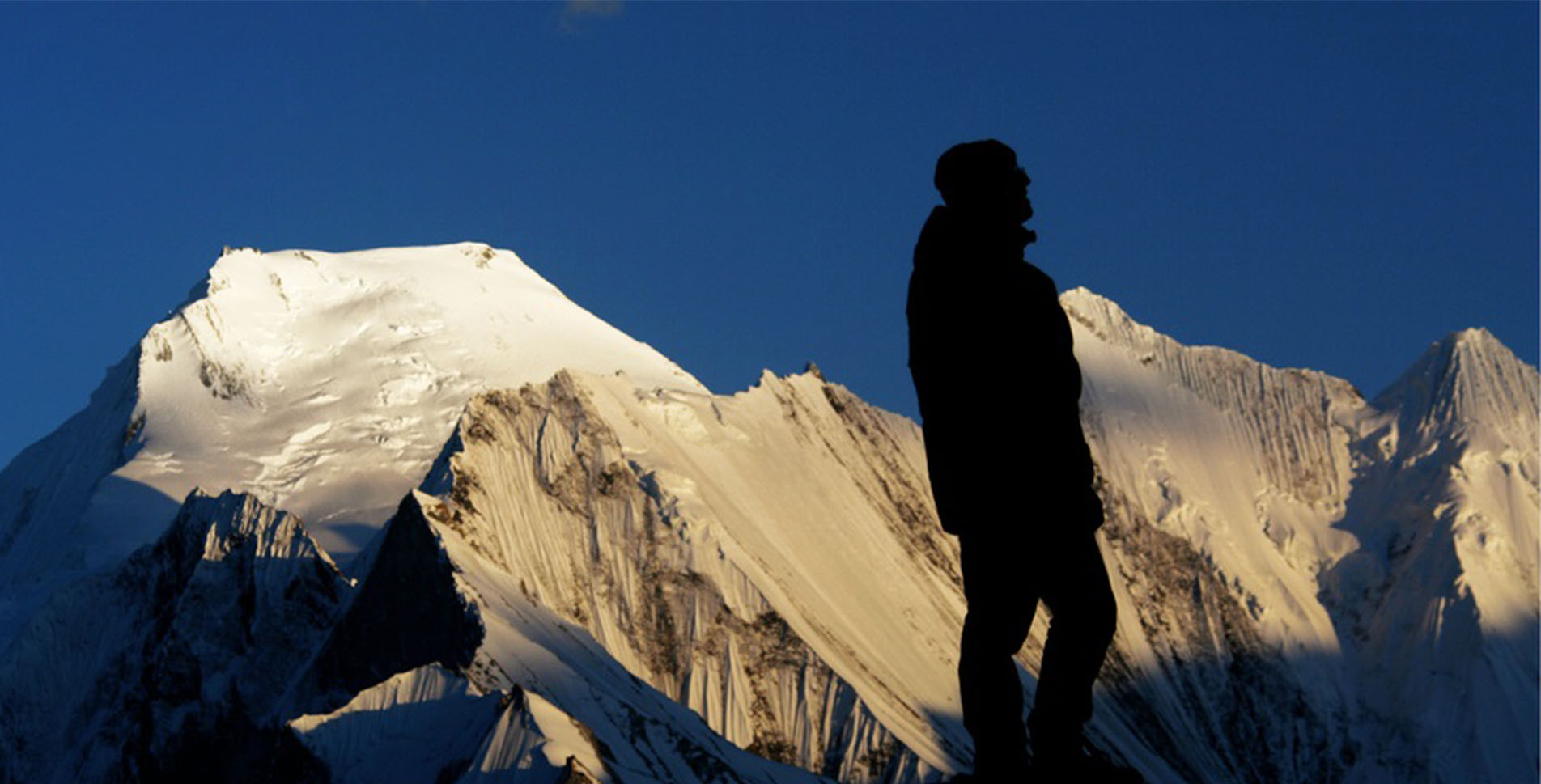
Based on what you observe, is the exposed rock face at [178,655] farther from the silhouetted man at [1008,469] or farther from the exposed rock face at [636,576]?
the silhouetted man at [1008,469]

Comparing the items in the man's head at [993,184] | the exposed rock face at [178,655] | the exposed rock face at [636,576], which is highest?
the exposed rock face at [636,576]

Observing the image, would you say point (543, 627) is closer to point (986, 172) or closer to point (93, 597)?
point (93, 597)

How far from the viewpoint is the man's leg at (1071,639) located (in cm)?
1855

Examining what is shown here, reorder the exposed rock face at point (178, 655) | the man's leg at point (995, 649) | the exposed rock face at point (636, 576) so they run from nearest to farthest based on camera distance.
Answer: the man's leg at point (995, 649)
the exposed rock face at point (178, 655)
the exposed rock face at point (636, 576)

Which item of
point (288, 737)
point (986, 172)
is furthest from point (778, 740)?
point (986, 172)

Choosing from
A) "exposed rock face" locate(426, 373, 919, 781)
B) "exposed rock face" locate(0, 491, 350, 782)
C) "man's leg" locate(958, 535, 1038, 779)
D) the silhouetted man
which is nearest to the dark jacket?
the silhouetted man

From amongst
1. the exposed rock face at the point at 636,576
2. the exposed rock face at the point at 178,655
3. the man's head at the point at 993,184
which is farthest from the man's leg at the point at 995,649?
the exposed rock face at the point at 636,576

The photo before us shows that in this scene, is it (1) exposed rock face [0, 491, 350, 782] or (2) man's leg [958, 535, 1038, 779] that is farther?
(1) exposed rock face [0, 491, 350, 782]

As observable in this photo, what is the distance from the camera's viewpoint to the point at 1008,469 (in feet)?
60.8

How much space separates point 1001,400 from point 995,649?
1609 millimetres

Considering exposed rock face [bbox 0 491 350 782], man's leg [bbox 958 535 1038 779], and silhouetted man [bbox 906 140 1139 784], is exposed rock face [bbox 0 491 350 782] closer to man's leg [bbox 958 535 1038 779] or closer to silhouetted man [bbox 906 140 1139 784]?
man's leg [bbox 958 535 1038 779]

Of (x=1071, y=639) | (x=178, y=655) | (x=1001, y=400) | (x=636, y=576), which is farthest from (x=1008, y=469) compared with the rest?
(x=636, y=576)

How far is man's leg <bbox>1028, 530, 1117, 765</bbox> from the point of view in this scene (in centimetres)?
1855

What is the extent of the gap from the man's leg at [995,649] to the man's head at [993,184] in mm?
2043
